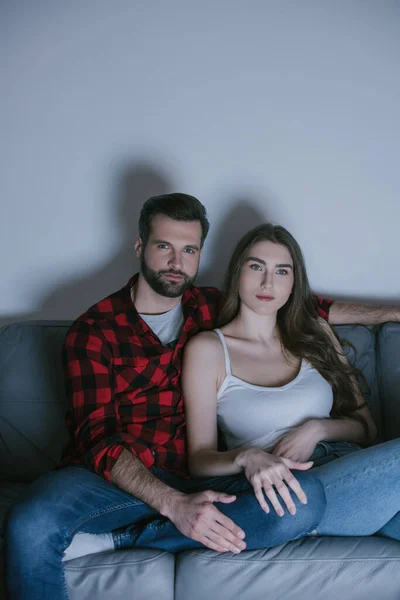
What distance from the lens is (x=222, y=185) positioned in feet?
7.25

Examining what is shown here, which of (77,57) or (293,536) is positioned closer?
(293,536)

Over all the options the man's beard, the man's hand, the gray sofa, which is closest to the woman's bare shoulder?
the man's beard

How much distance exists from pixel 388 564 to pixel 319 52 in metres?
1.73

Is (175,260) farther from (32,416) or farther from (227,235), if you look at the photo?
(32,416)

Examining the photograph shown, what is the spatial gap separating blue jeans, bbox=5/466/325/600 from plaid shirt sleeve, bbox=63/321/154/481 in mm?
90

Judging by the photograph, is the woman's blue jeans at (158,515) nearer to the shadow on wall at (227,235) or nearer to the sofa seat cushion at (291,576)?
the sofa seat cushion at (291,576)

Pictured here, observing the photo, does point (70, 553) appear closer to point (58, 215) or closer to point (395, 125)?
point (58, 215)

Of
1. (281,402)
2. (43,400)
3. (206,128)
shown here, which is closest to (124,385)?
(43,400)

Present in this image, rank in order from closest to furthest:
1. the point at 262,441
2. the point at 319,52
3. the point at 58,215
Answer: the point at 262,441, the point at 319,52, the point at 58,215

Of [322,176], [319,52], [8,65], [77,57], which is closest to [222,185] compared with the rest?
[322,176]

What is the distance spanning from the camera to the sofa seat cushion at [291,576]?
1.38 meters

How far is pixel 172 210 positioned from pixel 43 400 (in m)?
0.80

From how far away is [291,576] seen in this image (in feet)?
4.56

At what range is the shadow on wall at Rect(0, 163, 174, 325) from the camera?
2227 mm
